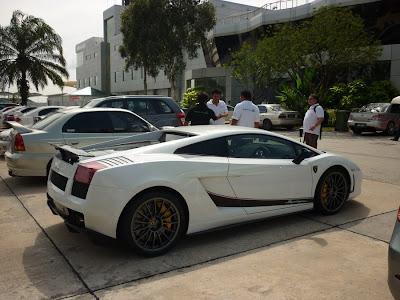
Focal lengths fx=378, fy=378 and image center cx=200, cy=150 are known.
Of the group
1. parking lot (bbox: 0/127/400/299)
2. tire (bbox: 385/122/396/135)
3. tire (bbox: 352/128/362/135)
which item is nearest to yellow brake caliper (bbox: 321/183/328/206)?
parking lot (bbox: 0/127/400/299)

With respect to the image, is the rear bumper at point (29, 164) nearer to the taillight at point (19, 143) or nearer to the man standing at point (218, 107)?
the taillight at point (19, 143)

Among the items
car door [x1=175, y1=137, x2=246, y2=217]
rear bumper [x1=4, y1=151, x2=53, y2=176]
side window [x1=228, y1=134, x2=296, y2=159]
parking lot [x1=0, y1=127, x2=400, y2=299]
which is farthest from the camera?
rear bumper [x1=4, y1=151, x2=53, y2=176]

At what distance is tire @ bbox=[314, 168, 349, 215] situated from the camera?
5039mm

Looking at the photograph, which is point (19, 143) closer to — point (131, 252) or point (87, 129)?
point (87, 129)

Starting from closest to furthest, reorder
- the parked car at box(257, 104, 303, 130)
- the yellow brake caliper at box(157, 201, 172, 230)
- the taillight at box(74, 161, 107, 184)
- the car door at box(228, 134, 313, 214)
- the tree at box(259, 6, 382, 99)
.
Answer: the taillight at box(74, 161, 107, 184), the yellow brake caliper at box(157, 201, 172, 230), the car door at box(228, 134, 313, 214), the parked car at box(257, 104, 303, 130), the tree at box(259, 6, 382, 99)

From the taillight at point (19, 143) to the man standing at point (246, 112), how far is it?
160 inches

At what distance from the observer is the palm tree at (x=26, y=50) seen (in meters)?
28.3

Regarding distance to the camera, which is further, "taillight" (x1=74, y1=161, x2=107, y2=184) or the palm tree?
the palm tree

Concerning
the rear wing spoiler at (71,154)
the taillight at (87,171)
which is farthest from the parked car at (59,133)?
the taillight at (87,171)

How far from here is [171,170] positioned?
3.87m

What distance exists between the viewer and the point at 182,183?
390 centimetres

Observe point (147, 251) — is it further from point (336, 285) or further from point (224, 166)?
point (336, 285)

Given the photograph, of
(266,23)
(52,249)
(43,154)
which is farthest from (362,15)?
(52,249)

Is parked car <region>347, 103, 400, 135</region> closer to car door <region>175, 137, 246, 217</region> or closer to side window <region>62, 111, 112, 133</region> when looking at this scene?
side window <region>62, 111, 112, 133</region>
